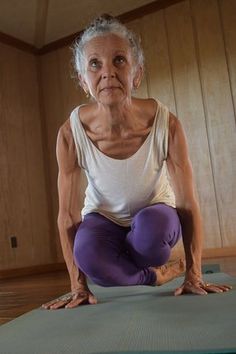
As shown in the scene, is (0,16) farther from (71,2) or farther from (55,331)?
(55,331)

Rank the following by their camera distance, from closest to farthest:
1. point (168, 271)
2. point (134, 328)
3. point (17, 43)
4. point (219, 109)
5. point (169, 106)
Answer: point (134, 328), point (168, 271), point (219, 109), point (169, 106), point (17, 43)

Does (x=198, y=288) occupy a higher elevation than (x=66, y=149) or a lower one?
lower

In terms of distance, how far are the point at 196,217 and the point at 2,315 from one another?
68cm

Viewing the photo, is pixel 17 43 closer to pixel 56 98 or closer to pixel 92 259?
pixel 56 98

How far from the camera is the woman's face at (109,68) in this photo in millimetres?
1169

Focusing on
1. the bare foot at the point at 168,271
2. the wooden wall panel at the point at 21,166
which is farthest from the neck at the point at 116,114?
the wooden wall panel at the point at 21,166

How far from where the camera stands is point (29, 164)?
3.63 meters

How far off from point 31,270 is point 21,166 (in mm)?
848

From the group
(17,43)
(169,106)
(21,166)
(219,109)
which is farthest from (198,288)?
(17,43)

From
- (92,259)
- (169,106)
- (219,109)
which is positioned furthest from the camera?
(169,106)

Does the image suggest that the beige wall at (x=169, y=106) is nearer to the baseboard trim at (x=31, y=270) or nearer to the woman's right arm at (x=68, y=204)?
the baseboard trim at (x=31, y=270)

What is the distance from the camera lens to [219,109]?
3072 millimetres

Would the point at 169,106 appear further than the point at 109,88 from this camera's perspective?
Yes

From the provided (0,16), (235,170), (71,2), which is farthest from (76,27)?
(235,170)
